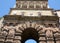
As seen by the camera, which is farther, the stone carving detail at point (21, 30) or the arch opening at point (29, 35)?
the arch opening at point (29, 35)

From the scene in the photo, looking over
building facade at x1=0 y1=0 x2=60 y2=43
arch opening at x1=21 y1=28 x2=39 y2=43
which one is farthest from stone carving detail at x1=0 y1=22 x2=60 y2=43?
arch opening at x1=21 y1=28 x2=39 y2=43

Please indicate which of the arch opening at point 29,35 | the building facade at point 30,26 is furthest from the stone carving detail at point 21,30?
the arch opening at point 29,35

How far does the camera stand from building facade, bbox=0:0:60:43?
15.9 m

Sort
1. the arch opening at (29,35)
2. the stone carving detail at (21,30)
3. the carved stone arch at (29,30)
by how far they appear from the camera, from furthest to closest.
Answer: the arch opening at (29,35) < the carved stone arch at (29,30) < the stone carving detail at (21,30)

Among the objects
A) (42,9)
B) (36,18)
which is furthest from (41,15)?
(42,9)

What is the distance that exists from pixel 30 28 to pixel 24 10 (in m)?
3.80

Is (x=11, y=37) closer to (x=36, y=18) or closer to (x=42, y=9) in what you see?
(x=36, y=18)

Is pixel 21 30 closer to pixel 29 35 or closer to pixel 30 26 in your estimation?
pixel 30 26

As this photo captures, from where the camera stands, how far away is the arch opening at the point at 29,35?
1706 cm

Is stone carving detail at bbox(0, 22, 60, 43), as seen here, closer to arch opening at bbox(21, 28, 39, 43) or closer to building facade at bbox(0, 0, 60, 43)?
building facade at bbox(0, 0, 60, 43)

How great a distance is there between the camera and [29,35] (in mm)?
17797

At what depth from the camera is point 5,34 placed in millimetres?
16234

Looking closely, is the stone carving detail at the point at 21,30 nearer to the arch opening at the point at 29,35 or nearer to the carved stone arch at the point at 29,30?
the carved stone arch at the point at 29,30

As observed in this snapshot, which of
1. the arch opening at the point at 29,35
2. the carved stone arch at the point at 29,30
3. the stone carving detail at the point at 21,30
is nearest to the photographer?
the stone carving detail at the point at 21,30
